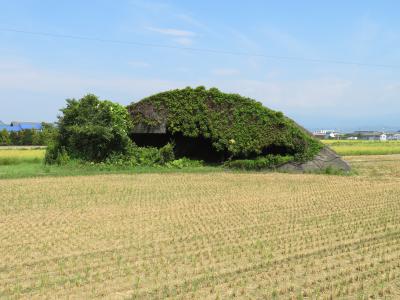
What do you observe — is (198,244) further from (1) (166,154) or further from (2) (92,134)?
(1) (166,154)

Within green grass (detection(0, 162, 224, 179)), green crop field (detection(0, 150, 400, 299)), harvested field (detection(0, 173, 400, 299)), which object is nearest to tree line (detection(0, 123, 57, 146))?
green grass (detection(0, 162, 224, 179))

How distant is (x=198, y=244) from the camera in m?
7.06

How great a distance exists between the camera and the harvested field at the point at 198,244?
5195 millimetres

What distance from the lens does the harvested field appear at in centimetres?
520

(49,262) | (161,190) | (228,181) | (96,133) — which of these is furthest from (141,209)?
(96,133)

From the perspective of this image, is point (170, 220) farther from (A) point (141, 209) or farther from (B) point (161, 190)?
(B) point (161, 190)

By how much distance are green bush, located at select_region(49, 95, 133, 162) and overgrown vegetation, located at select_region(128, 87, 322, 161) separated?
4.18ft

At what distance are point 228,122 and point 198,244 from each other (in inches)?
554

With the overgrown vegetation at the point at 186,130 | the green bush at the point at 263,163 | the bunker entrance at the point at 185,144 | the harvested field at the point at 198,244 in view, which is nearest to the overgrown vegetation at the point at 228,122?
the overgrown vegetation at the point at 186,130

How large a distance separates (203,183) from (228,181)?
107cm

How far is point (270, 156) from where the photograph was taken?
20656mm

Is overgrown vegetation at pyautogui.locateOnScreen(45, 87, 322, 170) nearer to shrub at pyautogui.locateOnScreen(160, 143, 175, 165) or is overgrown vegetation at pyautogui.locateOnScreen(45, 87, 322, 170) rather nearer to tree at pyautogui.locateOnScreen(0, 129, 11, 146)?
shrub at pyautogui.locateOnScreen(160, 143, 175, 165)

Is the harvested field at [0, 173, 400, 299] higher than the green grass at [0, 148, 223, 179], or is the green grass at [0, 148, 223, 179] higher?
the green grass at [0, 148, 223, 179]

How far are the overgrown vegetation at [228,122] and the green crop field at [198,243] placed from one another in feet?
23.8
